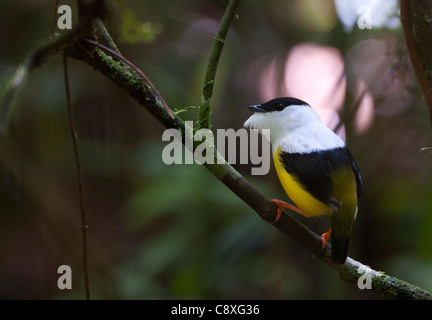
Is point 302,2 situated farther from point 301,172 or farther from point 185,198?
point 301,172

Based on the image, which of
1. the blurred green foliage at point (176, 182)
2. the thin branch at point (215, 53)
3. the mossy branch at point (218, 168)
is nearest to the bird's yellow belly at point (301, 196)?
the mossy branch at point (218, 168)

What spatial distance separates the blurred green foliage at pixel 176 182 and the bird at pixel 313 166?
0.53 m

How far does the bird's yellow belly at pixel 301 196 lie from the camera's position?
152 centimetres

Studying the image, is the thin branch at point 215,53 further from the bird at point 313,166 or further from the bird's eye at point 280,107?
the bird's eye at point 280,107

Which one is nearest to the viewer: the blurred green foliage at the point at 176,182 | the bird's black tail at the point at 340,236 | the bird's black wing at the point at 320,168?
the bird's black tail at the point at 340,236

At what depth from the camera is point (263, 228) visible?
260 cm

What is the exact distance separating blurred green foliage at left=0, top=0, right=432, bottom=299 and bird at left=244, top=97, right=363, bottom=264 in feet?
1.73

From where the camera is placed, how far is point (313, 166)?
58.1 inches

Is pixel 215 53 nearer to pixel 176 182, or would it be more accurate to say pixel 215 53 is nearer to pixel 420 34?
pixel 420 34

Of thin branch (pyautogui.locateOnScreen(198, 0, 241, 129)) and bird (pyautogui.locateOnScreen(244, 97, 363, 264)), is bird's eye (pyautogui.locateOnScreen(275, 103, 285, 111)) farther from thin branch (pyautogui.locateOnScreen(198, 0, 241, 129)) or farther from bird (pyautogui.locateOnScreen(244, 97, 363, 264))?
thin branch (pyautogui.locateOnScreen(198, 0, 241, 129))

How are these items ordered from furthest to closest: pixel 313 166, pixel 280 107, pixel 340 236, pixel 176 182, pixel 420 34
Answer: pixel 176 182, pixel 280 107, pixel 313 166, pixel 340 236, pixel 420 34

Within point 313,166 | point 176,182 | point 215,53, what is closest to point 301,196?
point 313,166

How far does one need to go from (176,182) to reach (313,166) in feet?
4.30
